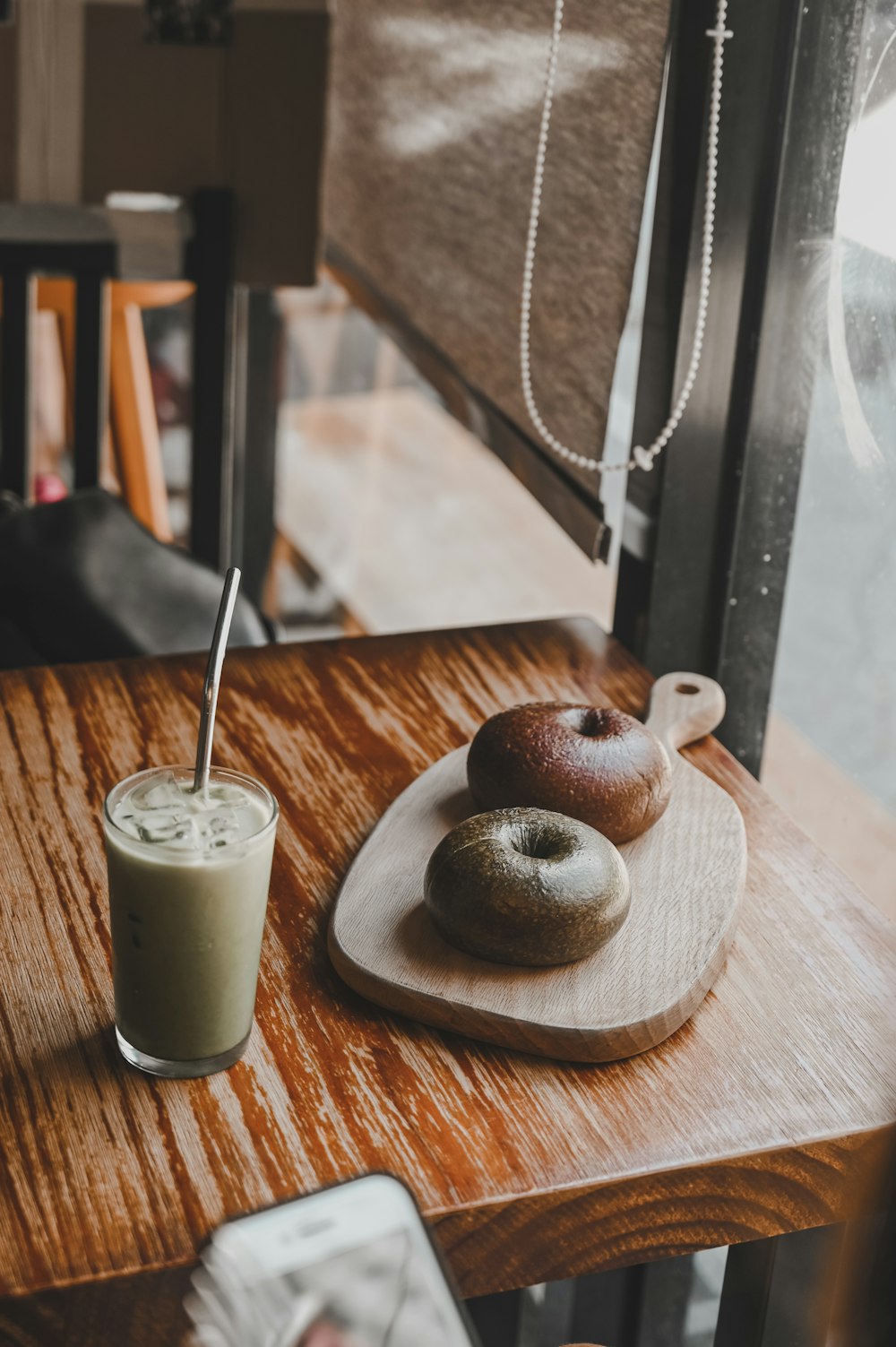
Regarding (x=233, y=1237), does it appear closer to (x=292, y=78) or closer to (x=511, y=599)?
(x=292, y=78)

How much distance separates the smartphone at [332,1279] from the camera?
16.7 inches

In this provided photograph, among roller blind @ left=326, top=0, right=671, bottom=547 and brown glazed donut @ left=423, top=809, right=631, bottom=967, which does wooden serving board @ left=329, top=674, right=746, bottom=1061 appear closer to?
brown glazed donut @ left=423, top=809, right=631, bottom=967

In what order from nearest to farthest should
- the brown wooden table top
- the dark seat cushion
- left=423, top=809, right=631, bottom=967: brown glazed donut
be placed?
the brown wooden table top
left=423, top=809, right=631, bottom=967: brown glazed donut
the dark seat cushion

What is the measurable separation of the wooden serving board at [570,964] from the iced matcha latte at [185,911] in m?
0.10

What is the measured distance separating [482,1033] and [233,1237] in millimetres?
305

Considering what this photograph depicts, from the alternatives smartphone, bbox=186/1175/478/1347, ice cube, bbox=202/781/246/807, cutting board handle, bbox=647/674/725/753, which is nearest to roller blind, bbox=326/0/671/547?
cutting board handle, bbox=647/674/725/753

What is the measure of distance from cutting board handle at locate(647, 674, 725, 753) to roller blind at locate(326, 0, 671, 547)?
29 centimetres

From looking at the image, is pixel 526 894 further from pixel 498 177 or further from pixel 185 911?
pixel 498 177

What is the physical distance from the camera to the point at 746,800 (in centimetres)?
102

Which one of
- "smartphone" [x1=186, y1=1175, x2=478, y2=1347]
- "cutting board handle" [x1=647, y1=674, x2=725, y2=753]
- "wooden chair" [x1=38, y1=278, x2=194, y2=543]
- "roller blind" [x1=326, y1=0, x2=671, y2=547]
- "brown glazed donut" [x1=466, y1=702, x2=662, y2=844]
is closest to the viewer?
"smartphone" [x1=186, y1=1175, x2=478, y2=1347]

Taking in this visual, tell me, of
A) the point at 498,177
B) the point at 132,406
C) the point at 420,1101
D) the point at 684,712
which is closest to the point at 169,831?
the point at 420,1101

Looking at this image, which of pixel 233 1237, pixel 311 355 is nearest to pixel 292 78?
pixel 233 1237

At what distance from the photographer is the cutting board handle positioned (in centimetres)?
107

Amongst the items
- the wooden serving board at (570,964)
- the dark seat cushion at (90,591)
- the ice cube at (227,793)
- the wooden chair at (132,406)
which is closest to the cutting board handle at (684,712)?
the wooden serving board at (570,964)
